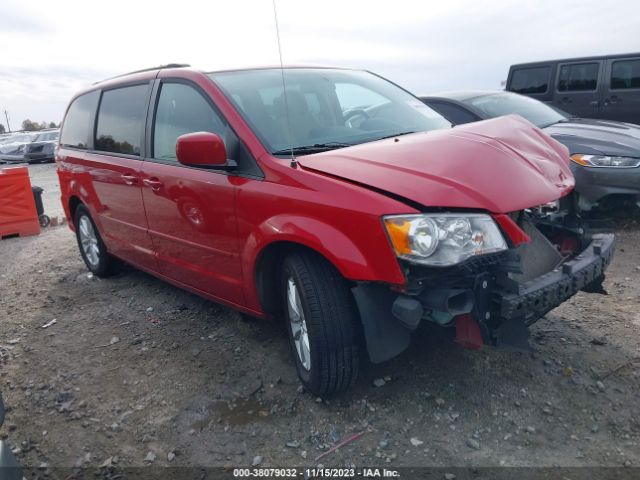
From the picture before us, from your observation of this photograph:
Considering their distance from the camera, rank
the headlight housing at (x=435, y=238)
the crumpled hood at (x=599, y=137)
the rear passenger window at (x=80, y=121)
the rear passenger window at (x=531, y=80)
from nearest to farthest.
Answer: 1. the headlight housing at (x=435, y=238)
2. the rear passenger window at (x=80, y=121)
3. the crumpled hood at (x=599, y=137)
4. the rear passenger window at (x=531, y=80)

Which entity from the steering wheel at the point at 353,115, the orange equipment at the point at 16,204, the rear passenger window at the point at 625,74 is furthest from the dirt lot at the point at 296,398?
the rear passenger window at the point at 625,74

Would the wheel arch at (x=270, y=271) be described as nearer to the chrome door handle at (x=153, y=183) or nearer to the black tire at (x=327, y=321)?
the black tire at (x=327, y=321)

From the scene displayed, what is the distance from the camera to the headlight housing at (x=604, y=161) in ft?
17.5

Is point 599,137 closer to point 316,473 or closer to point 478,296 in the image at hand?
point 478,296

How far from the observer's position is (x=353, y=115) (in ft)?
12.0

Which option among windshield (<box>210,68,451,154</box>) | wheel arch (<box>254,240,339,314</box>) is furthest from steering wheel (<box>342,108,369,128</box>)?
wheel arch (<box>254,240,339,314</box>)

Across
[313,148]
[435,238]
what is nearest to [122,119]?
[313,148]

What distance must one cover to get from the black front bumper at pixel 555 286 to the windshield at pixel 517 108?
3.38m

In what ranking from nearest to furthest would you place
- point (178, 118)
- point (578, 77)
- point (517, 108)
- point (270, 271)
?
point (270, 271), point (178, 118), point (517, 108), point (578, 77)

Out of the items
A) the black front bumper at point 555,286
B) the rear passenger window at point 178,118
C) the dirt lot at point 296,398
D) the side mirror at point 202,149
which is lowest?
the dirt lot at point 296,398

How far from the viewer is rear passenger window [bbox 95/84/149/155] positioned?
160 inches

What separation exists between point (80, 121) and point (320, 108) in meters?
2.84

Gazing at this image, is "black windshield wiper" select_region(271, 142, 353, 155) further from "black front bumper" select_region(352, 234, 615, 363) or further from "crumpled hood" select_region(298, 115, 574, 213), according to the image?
"black front bumper" select_region(352, 234, 615, 363)

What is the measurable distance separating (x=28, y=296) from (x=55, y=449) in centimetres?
279
